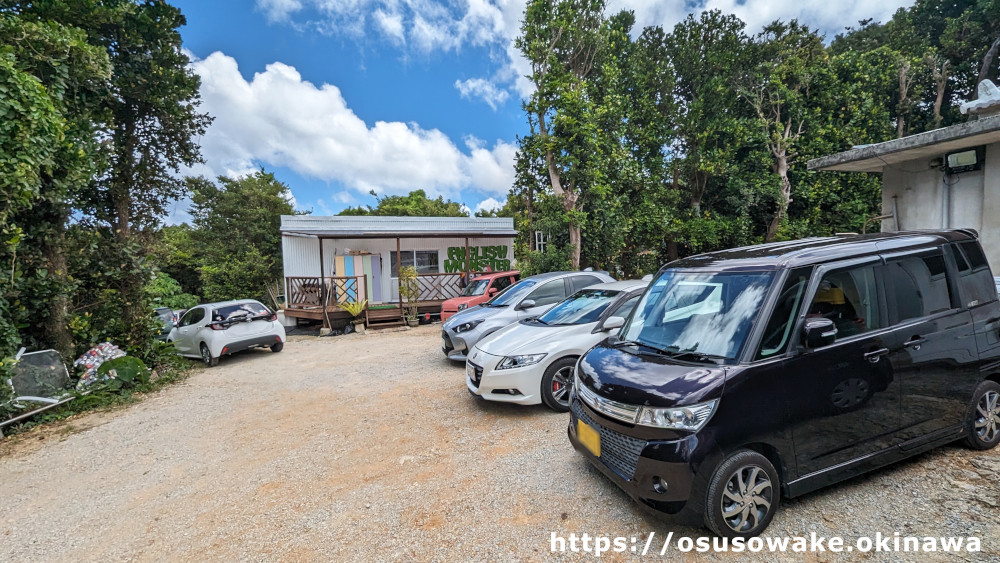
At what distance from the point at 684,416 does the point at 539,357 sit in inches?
86.7

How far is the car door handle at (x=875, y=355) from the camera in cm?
257

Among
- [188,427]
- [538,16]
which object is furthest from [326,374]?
[538,16]

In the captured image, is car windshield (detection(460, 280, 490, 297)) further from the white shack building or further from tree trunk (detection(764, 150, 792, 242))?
tree trunk (detection(764, 150, 792, 242))

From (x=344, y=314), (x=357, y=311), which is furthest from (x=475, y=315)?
(x=344, y=314)

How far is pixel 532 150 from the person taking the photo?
1365cm

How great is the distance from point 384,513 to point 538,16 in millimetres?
14598

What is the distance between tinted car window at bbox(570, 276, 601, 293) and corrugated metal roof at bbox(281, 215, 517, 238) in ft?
24.2

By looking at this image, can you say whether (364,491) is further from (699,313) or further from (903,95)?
(903,95)

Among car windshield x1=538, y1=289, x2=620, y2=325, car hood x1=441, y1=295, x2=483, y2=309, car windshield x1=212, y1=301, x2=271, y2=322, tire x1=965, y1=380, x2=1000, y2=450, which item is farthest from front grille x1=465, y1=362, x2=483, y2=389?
car windshield x1=212, y1=301, x2=271, y2=322

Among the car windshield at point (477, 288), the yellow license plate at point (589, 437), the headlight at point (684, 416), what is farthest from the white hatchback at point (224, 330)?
the headlight at point (684, 416)

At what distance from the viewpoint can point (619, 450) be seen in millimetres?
2516

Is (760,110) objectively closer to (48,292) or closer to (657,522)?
(657,522)

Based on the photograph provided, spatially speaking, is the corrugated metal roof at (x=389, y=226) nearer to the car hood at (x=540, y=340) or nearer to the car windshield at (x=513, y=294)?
the car windshield at (x=513, y=294)

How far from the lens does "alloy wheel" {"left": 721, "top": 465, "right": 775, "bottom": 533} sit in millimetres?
2293
